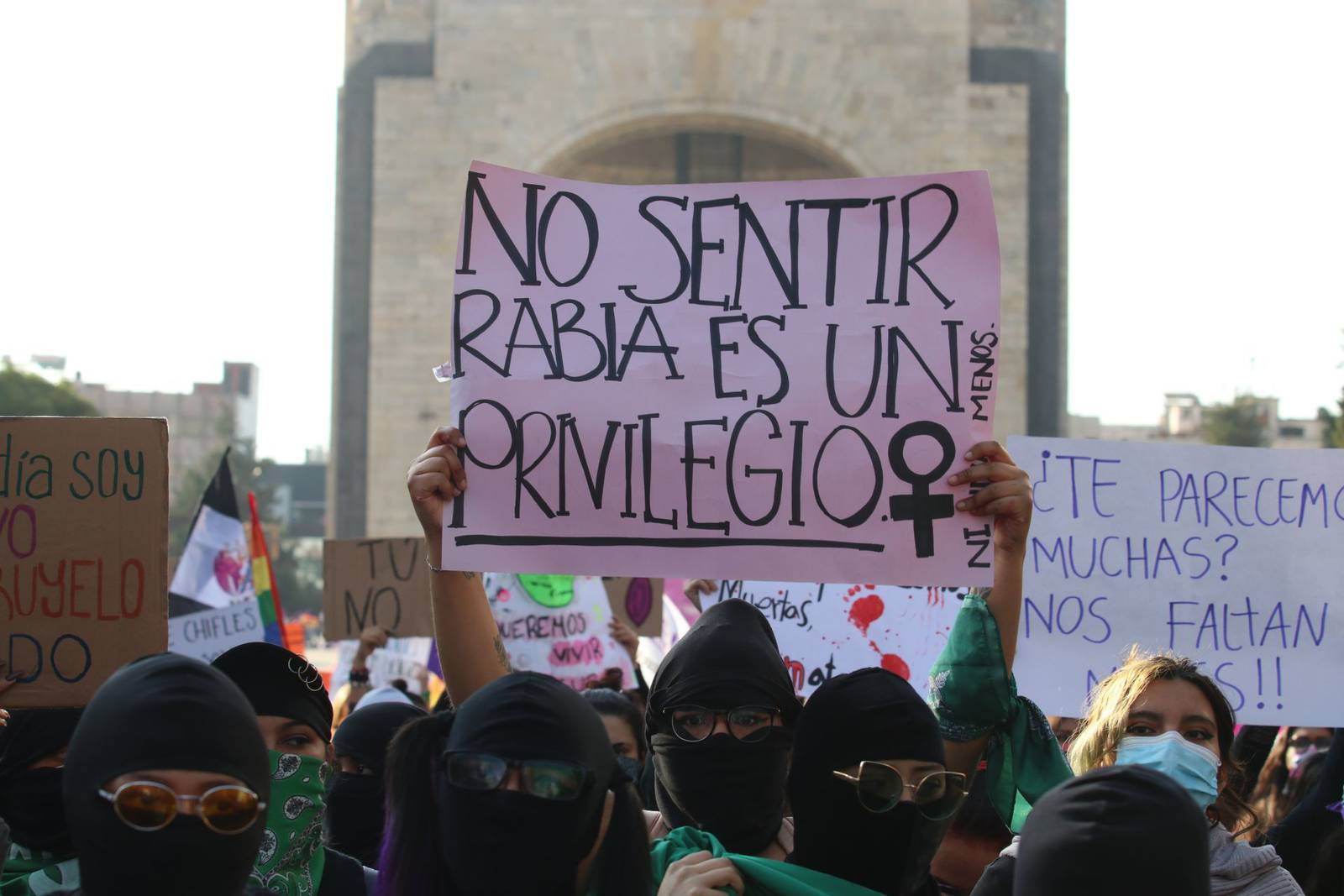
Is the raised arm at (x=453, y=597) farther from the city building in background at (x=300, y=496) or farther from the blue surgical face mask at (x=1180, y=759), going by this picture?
the city building in background at (x=300, y=496)

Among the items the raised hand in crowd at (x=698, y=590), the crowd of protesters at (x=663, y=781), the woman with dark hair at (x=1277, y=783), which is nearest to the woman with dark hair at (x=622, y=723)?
the raised hand in crowd at (x=698, y=590)

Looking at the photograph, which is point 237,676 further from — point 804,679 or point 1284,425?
point 1284,425

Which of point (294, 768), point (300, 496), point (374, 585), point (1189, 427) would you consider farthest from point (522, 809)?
point (300, 496)

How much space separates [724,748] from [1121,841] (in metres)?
1.02

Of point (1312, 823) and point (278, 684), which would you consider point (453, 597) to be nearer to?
point (278, 684)

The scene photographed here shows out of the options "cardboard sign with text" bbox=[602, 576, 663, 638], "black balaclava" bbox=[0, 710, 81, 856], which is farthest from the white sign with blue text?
"cardboard sign with text" bbox=[602, 576, 663, 638]

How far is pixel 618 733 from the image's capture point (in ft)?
15.1

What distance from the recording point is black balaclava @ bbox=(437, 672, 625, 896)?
7.50ft

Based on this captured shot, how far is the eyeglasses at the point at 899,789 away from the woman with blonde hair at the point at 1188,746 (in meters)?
0.62

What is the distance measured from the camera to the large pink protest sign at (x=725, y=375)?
329cm

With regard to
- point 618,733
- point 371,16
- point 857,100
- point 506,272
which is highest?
point 371,16

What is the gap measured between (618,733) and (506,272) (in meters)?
1.71

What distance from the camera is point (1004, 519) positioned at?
321 centimetres

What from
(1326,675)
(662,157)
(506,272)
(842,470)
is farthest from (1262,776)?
(662,157)
